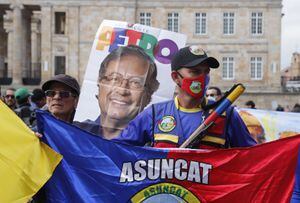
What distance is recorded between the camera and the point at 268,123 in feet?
25.1

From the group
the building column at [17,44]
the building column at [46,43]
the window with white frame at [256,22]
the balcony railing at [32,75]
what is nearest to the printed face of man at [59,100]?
the building column at [46,43]

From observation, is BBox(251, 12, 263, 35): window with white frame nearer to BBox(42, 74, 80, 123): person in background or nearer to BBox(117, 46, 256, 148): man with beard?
BBox(42, 74, 80, 123): person in background

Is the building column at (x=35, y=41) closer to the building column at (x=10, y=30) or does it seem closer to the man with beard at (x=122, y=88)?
Answer: the building column at (x=10, y=30)

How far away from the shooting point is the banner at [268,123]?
7.45 m

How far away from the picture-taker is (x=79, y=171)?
149 inches

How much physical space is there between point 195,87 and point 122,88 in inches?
103

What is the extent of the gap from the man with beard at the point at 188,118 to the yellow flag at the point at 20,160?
2.10ft

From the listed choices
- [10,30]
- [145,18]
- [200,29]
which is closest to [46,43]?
[145,18]

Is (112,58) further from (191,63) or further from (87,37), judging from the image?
(87,37)

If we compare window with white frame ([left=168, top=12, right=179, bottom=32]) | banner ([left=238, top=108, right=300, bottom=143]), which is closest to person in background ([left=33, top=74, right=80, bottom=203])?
banner ([left=238, top=108, right=300, bottom=143])

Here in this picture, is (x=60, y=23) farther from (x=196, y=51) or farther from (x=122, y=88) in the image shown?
(x=196, y=51)

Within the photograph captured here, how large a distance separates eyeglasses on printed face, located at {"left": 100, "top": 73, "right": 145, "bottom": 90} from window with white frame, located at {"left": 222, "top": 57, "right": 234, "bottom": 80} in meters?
42.1

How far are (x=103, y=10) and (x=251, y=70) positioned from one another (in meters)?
14.5

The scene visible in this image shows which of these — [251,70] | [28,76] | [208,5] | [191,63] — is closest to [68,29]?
[28,76]
